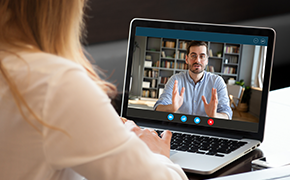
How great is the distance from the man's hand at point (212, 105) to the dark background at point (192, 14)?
0.44 meters

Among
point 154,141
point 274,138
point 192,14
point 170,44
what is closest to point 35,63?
point 154,141

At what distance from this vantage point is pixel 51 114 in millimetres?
267

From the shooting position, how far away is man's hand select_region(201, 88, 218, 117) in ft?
2.66

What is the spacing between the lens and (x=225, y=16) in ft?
3.69

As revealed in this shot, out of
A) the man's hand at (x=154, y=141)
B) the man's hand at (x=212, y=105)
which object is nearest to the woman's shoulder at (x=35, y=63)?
the man's hand at (x=154, y=141)

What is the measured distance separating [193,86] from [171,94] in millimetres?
76

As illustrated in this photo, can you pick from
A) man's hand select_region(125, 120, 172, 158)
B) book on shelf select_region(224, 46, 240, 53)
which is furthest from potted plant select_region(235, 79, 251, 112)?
man's hand select_region(125, 120, 172, 158)

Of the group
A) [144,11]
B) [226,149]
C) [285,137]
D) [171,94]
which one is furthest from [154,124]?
[144,11]

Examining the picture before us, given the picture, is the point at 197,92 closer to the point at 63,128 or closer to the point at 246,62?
the point at 246,62

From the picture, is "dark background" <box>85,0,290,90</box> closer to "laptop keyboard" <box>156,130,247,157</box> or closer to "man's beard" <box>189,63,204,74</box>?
"man's beard" <box>189,63,204,74</box>

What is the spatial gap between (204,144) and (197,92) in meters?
0.17

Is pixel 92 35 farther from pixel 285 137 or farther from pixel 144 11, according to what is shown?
pixel 285 137

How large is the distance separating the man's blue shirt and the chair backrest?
0.01m

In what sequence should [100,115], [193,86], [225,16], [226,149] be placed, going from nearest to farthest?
[100,115]
[226,149]
[193,86]
[225,16]
